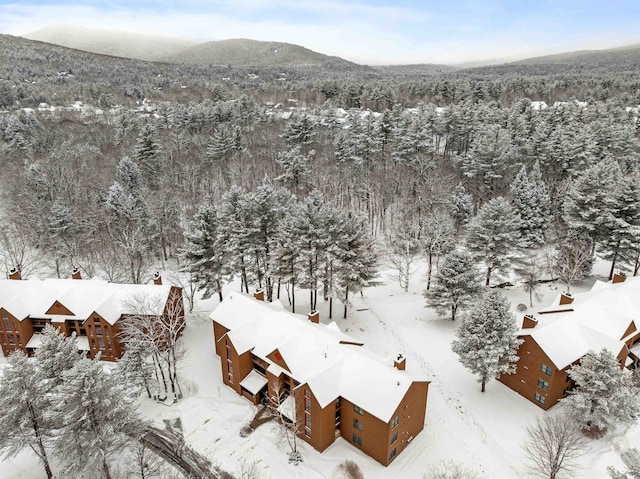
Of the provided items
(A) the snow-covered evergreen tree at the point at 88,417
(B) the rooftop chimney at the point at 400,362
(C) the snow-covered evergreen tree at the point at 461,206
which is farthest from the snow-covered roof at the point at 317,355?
(C) the snow-covered evergreen tree at the point at 461,206

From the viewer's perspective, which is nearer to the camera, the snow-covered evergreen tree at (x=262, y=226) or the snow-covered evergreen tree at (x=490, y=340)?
the snow-covered evergreen tree at (x=490, y=340)

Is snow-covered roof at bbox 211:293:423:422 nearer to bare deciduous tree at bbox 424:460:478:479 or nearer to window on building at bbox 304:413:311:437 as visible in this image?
window on building at bbox 304:413:311:437

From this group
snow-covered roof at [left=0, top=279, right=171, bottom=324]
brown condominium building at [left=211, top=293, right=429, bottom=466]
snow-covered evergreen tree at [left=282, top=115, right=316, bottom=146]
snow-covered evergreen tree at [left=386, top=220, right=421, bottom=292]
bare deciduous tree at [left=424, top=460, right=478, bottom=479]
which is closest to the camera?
bare deciduous tree at [left=424, top=460, right=478, bottom=479]

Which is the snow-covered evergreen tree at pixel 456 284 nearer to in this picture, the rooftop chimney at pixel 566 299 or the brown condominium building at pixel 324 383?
the rooftop chimney at pixel 566 299

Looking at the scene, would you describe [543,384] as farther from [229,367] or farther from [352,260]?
[229,367]

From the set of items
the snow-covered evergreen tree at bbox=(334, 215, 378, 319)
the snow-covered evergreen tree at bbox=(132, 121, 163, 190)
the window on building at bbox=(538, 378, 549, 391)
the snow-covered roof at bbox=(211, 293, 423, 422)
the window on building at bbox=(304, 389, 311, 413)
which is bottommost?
the window on building at bbox=(538, 378, 549, 391)

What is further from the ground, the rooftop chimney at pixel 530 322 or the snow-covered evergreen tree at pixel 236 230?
the snow-covered evergreen tree at pixel 236 230

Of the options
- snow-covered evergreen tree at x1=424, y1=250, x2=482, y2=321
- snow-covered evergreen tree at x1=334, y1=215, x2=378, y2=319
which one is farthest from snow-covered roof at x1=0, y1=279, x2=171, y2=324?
snow-covered evergreen tree at x1=424, y1=250, x2=482, y2=321

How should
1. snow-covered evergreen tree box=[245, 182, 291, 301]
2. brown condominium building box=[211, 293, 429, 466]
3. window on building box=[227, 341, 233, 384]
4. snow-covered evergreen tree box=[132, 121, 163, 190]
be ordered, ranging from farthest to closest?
1. snow-covered evergreen tree box=[132, 121, 163, 190]
2. snow-covered evergreen tree box=[245, 182, 291, 301]
3. window on building box=[227, 341, 233, 384]
4. brown condominium building box=[211, 293, 429, 466]
